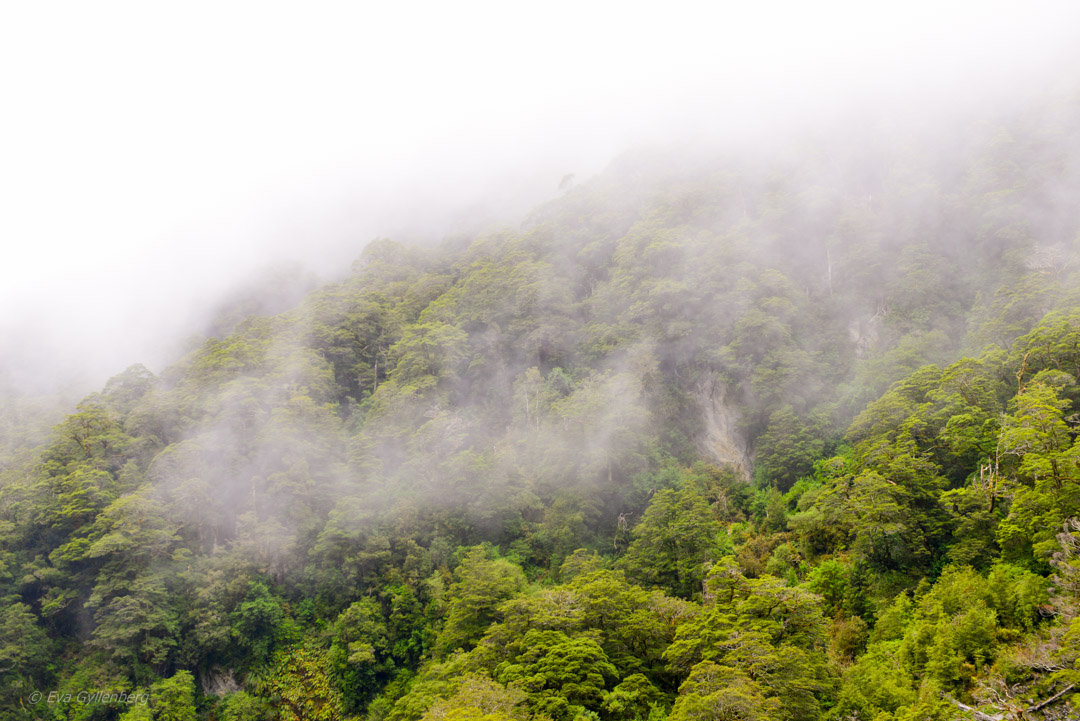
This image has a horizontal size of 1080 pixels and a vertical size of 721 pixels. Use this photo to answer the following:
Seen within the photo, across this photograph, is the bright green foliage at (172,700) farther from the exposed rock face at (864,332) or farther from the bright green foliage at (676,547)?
the exposed rock face at (864,332)

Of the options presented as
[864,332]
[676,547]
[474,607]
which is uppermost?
[474,607]

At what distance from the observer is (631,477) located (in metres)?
45.0

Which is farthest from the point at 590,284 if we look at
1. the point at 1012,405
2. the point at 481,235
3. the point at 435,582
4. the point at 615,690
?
the point at 615,690

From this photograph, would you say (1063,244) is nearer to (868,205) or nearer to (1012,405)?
(868,205)

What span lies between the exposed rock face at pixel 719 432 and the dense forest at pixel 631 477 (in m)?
0.19

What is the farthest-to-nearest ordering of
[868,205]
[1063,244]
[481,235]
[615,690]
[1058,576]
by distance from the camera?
[481,235]
[868,205]
[1063,244]
[615,690]
[1058,576]

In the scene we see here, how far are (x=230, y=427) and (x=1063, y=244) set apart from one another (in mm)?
64736

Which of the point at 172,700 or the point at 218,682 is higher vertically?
the point at 172,700

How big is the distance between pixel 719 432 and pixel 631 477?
8.93m

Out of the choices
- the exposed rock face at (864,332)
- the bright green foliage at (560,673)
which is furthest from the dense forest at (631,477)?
the exposed rock face at (864,332)

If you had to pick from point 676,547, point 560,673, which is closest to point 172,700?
point 560,673

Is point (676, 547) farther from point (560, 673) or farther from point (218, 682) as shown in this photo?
point (218, 682)

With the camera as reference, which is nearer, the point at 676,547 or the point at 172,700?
the point at 172,700

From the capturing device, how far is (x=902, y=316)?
48.5m
